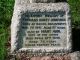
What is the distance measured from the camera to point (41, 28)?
509cm

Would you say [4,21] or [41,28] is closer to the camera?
[41,28]

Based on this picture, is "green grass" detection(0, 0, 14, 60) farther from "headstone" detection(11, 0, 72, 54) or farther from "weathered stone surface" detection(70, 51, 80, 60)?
"weathered stone surface" detection(70, 51, 80, 60)

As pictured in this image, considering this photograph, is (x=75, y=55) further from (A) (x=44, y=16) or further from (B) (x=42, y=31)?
(A) (x=44, y=16)

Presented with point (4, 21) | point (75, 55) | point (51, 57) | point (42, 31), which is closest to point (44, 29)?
point (42, 31)

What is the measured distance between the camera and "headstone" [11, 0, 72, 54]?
502 cm

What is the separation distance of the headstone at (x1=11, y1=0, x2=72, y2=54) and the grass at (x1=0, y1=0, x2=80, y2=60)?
43 cm

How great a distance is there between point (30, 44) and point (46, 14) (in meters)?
0.51

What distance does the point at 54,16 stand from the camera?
5.07 metres

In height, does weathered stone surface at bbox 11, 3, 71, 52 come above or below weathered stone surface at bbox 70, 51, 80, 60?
above

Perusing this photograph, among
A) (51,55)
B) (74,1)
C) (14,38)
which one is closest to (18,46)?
(14,38)

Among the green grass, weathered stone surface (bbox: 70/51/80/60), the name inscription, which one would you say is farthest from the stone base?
the green grass

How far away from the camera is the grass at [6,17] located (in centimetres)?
551

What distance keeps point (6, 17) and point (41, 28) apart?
1396 mm

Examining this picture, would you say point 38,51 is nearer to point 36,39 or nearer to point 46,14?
point 36,39
